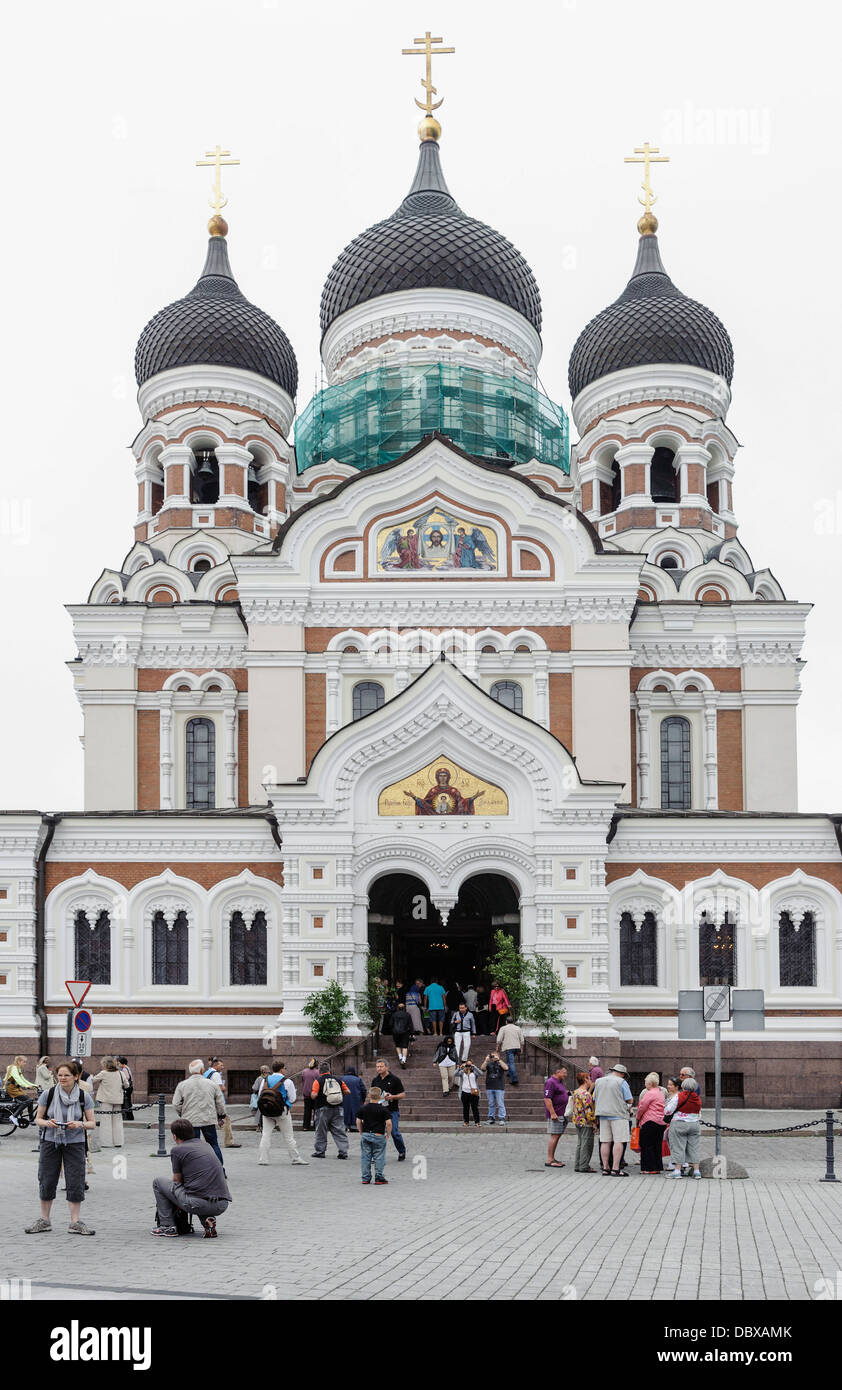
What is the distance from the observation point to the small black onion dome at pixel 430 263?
36.5 m

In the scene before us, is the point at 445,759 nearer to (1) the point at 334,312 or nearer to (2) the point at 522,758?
(2) the point at 522,758

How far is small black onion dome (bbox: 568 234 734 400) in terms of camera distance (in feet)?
120

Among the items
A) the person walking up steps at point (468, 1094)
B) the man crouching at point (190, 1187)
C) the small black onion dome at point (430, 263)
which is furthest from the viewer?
the small black onion dome at point (430, 263)

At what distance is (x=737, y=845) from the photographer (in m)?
25.9

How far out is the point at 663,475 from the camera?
3666cm

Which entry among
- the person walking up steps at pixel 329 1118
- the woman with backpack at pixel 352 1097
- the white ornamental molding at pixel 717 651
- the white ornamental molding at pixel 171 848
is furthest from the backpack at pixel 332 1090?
the white ornamental molding at pixel 717 651

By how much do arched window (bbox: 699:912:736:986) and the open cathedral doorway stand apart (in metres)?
3.30

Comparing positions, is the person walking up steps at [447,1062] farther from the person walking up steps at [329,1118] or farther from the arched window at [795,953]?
the arched window at [795,953]

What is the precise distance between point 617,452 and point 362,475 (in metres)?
9.07

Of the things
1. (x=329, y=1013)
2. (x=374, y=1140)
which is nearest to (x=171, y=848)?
(x=329, y=1013)

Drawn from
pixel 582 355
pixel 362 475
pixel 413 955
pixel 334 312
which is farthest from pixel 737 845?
pixel 334 312

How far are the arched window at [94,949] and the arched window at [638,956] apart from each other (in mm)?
8958

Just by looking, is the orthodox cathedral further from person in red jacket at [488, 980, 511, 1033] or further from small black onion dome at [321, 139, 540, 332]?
person in red jacket at [488, 980, 511, 1033]

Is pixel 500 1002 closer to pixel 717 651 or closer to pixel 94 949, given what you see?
pixel 94 949
